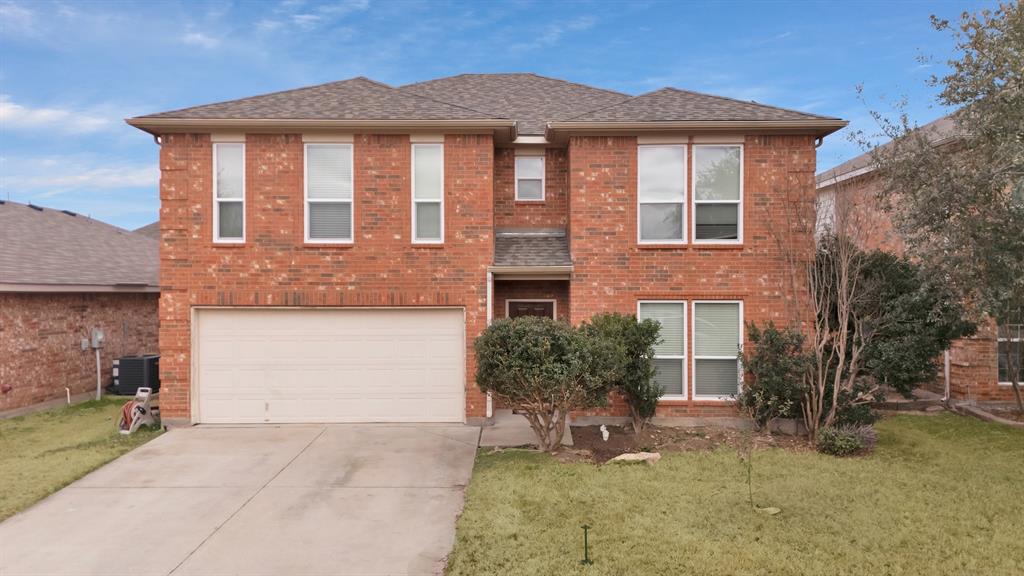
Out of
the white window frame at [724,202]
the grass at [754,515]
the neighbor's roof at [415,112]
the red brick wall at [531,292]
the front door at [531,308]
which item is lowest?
the grass at [754,515]

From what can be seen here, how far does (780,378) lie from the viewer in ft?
28.8

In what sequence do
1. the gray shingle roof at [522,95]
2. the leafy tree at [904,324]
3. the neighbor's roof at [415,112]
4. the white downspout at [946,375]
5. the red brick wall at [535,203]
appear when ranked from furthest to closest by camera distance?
1. the gray shingle roof at [522,95]
2. the white downspout at [946,375]
3. the red brick wall at [535,203]
4. the neighbor's roof at [415,112]
5. the leafy tree at [904,324]

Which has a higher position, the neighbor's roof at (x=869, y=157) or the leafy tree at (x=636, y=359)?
the neighbor's roof at (x=869, y=157)

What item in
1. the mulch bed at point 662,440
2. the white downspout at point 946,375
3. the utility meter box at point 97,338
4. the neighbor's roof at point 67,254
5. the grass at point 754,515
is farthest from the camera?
the utility meter box at point 97,338

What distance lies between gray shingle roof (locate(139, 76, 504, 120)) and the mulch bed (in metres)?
5.88

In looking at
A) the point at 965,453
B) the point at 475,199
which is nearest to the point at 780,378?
the point at 965,453

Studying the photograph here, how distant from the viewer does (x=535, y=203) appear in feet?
36.3

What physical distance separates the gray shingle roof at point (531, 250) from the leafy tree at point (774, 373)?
3.59m

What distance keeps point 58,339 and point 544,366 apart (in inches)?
447

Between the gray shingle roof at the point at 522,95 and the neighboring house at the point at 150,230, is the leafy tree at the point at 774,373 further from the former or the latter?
the neighboring house at the point at 150,230

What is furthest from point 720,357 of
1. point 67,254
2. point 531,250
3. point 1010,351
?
point 67,254

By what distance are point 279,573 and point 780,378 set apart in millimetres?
7707

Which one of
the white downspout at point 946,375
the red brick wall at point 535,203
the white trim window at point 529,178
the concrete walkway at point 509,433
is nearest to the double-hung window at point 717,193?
the red brick wall at point 535,203

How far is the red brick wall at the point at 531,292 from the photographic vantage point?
1079cm
